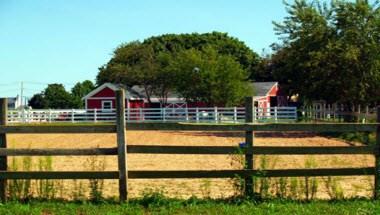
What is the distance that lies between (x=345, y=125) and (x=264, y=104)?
183ft

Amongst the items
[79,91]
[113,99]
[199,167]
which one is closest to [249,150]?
[199,167]

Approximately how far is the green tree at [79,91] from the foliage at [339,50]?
56513 millimetres

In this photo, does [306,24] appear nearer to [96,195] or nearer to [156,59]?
[96,195]

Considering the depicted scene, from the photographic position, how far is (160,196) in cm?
852

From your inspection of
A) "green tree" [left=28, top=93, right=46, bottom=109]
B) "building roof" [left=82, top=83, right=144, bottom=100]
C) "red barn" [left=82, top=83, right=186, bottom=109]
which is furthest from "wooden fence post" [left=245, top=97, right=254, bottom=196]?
"green tree" [left=28, top=93, right=46, bottom=109]

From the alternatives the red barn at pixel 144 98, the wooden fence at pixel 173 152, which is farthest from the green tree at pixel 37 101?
the wooden fence at pixel 173 152

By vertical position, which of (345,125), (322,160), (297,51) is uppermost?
(297,51)

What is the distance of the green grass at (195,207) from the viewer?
7926 millimetres

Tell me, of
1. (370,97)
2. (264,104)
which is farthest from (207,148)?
(264,104)

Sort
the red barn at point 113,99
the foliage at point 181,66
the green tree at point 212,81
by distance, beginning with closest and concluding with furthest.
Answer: the green tree at point 212,81, the foliage at point 181,66, the red barn at point 113,99

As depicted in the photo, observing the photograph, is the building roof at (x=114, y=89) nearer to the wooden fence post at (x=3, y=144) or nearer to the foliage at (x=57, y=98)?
the foliage at (x=57, y=98)

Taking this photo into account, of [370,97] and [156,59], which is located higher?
[156,59]

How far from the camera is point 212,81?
167 ft

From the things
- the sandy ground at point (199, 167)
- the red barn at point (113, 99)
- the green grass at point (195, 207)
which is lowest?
the sandy ground at point (199, 167)
